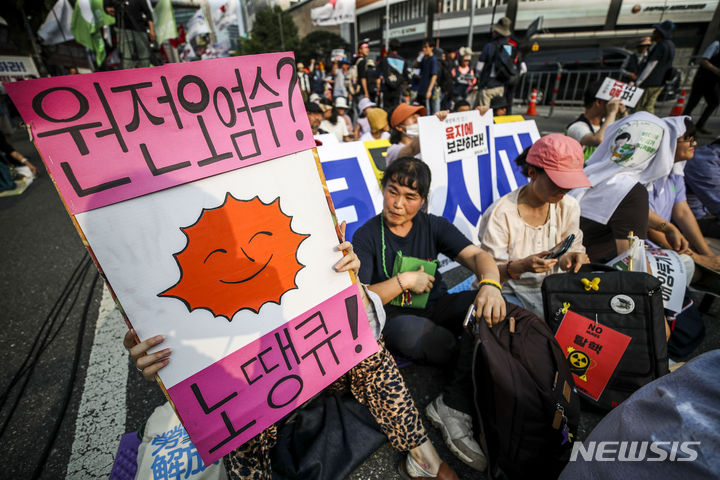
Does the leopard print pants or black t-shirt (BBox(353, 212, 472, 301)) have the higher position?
black t-shirt (BBox(353, 212, 472, 301))

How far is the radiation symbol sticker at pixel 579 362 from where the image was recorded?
1.62 meters

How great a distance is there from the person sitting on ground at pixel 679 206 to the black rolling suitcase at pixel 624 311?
1.40 meters

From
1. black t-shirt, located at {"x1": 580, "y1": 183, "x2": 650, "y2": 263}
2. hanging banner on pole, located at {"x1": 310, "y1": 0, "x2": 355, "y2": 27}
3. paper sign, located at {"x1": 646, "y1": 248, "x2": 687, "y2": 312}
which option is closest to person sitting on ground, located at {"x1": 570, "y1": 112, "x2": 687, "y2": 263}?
black t-shirt, located at {"x1": 580, "y1": 183, "x2": 650, "y2": 263}

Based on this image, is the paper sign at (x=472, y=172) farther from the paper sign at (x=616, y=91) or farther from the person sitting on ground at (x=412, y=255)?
the person sitting on ground at (x=412, y=255)

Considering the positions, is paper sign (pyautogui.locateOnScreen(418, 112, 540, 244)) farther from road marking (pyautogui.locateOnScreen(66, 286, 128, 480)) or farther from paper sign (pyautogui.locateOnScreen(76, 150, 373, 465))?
road marking (pyautogui.locateOnScreen(66, 286, 128, 480))

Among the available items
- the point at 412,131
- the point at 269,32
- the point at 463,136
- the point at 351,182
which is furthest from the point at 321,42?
the point at 351,182

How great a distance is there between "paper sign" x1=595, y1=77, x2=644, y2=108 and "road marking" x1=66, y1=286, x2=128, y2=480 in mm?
4830

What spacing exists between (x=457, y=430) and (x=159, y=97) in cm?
175

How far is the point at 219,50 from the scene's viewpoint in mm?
21984

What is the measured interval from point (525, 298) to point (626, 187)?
115cm

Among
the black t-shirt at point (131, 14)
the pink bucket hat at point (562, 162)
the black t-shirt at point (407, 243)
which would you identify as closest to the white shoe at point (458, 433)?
the black t-shirt at point (407, 243)

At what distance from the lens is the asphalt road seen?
1.53 meters

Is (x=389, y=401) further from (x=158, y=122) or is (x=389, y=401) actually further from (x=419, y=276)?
(x=158, y=122)

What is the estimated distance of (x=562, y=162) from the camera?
1.72 meters
